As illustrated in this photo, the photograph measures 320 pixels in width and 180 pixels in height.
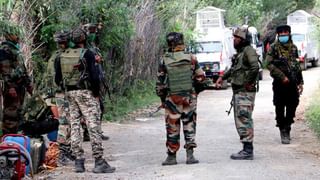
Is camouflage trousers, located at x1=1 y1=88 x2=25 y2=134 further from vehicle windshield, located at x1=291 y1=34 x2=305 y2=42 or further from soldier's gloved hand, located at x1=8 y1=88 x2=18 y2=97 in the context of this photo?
vehicle windshield, located at x1=291 y1=34 x2=305 y2=42

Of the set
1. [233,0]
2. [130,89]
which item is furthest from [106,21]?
[233,0]

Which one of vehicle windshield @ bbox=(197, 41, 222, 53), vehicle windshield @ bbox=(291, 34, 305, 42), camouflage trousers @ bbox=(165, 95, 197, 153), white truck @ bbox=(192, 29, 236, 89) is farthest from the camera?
vehicle windshield @ bbox=(291, 34, 305, 42)

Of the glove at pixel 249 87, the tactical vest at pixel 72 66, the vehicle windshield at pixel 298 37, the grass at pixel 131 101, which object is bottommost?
the grass at pixel 131 101

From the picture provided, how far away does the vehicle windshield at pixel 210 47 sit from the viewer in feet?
84.4

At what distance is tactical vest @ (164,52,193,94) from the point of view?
27.7 feet

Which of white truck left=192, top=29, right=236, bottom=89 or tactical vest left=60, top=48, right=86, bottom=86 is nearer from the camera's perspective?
tactical vest left=60, top=48, right=86, bottom=86

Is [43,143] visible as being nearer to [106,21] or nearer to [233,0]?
[106,21]

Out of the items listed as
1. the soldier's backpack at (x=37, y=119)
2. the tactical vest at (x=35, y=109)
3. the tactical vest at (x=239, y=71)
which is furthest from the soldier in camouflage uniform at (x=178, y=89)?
the tactical vest at (x=35, y=109)

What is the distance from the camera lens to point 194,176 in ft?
25.2

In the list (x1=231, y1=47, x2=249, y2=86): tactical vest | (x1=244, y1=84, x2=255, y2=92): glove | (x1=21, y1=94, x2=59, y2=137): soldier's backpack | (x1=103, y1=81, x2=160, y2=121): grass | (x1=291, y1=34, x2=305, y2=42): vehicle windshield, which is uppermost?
(x1=231, y1=47, x2=249, y2=86): tactical vest

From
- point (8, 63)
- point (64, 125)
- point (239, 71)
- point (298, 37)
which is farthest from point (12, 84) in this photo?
point (298, 37)

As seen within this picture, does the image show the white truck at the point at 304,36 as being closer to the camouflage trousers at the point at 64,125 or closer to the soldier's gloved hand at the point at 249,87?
the soldier's gloved hand at the point at 249,87

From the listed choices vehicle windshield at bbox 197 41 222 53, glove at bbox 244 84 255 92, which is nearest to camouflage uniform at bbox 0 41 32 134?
glove at bbox 244 84 255 92

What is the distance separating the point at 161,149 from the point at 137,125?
396 cm
